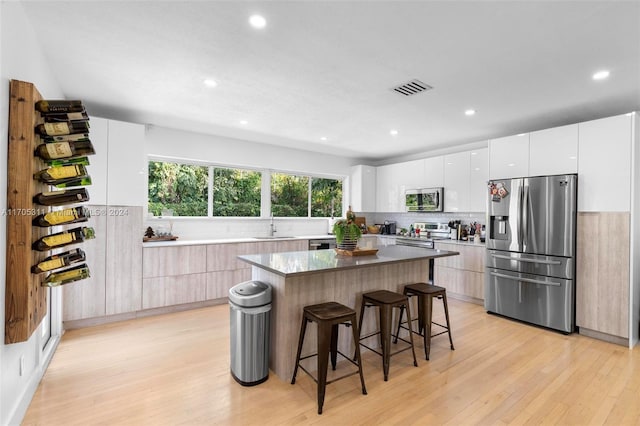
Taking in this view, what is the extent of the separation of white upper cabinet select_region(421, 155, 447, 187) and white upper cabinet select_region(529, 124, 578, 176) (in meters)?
1.62

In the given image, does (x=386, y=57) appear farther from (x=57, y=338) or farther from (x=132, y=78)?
(x=57, y=338)

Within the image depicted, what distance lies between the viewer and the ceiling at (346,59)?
6.33 ft

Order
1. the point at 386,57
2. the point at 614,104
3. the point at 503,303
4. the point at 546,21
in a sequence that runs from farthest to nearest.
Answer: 1. the point at 503,303
2. the point at 614,104
3. the point at 386,57
4. the point at 546,21

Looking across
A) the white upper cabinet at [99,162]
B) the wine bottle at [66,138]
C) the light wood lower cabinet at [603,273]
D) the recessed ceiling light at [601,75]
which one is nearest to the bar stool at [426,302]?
the light wood lower cabinet at [603,273]

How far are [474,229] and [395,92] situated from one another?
10.0 feet

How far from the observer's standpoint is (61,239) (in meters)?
2.10

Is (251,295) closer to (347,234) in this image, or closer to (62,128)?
(347,234)

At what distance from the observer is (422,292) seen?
3021 millimetres

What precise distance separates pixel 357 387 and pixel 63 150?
8.78 ft

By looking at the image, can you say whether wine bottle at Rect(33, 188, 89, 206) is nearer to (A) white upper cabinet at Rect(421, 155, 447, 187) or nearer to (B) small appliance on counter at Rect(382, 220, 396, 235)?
(A) white upper cabinet at Rect(421, 155, 447, 187)

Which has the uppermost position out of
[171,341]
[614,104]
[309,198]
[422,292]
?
[614,104]

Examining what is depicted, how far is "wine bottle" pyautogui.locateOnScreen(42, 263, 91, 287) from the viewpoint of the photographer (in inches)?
82.0

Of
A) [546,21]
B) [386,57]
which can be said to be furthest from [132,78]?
[546,21]

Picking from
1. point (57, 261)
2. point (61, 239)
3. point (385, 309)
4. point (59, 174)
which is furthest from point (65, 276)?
point (385, 309)
